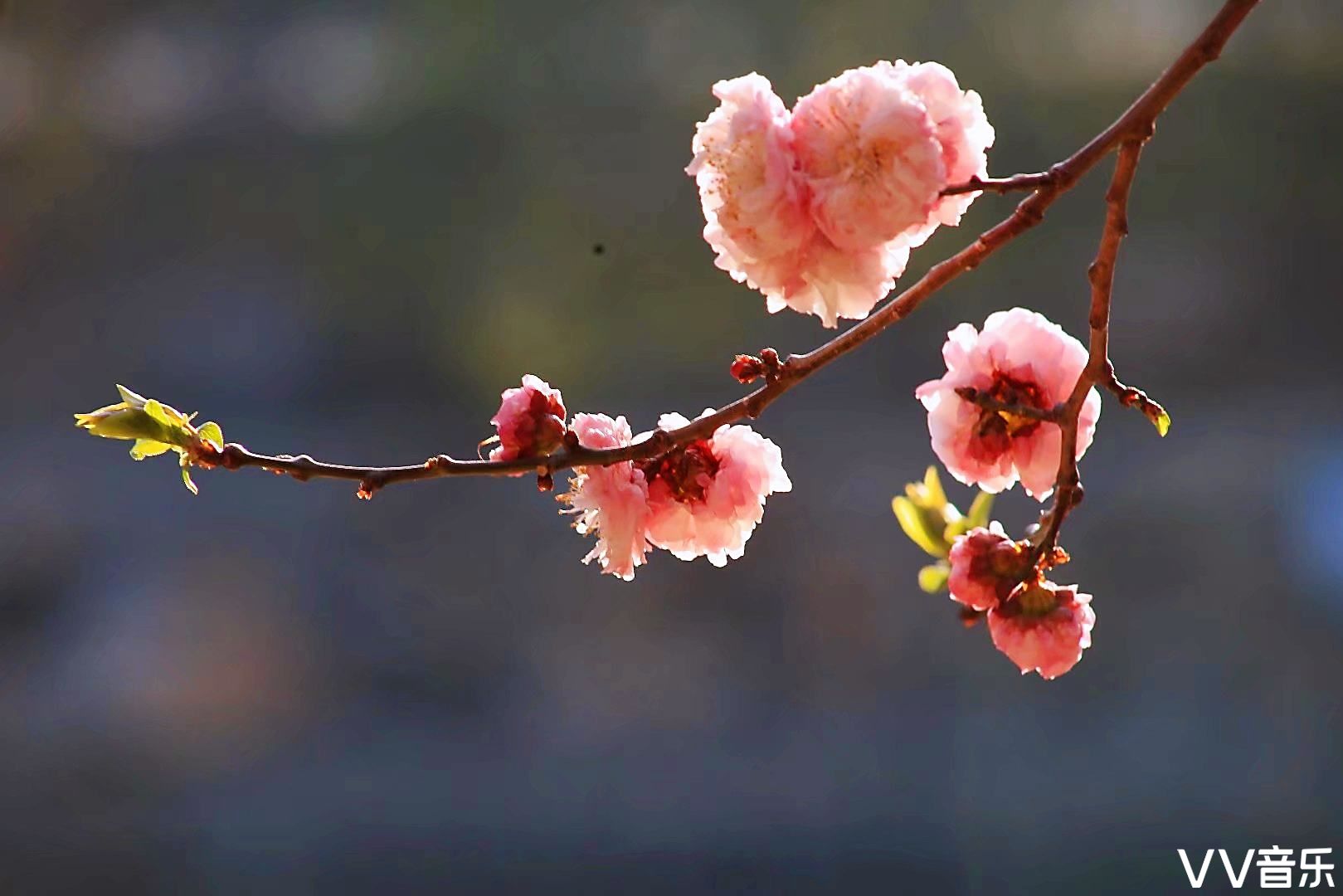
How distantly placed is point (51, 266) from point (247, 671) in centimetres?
72

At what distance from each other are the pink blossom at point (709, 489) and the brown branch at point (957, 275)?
0.04 m

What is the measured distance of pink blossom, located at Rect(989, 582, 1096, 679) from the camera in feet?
1.71

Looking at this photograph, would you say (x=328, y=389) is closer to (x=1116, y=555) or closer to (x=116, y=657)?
(x=116, y=657)

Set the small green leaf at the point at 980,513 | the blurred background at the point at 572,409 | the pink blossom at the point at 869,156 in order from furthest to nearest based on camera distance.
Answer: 1. the blurred background at the point at 572,409
2. the small green leaf at the point at 980,513
3. the pink blossom at the point at 869,156

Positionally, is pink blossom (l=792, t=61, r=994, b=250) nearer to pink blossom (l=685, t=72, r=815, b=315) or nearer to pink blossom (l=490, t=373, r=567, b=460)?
pink blossom (l=685, t=72, r=815, b=315)

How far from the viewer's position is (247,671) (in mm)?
1933

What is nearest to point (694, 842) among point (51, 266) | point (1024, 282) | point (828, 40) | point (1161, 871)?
point (1161, 871)

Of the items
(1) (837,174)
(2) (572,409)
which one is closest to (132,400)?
(1) (837,174)

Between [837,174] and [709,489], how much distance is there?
14 centimetres

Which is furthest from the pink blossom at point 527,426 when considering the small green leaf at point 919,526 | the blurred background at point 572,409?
the blurred background at point 572,409

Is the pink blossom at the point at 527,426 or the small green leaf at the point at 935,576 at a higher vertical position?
the small green leaf at the point at 935,576

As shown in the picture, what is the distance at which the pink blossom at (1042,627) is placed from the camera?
20.5 inches

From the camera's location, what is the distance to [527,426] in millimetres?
477

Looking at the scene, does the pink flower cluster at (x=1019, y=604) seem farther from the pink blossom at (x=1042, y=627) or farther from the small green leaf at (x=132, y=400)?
the small green leaf at (x=132, y=400)
